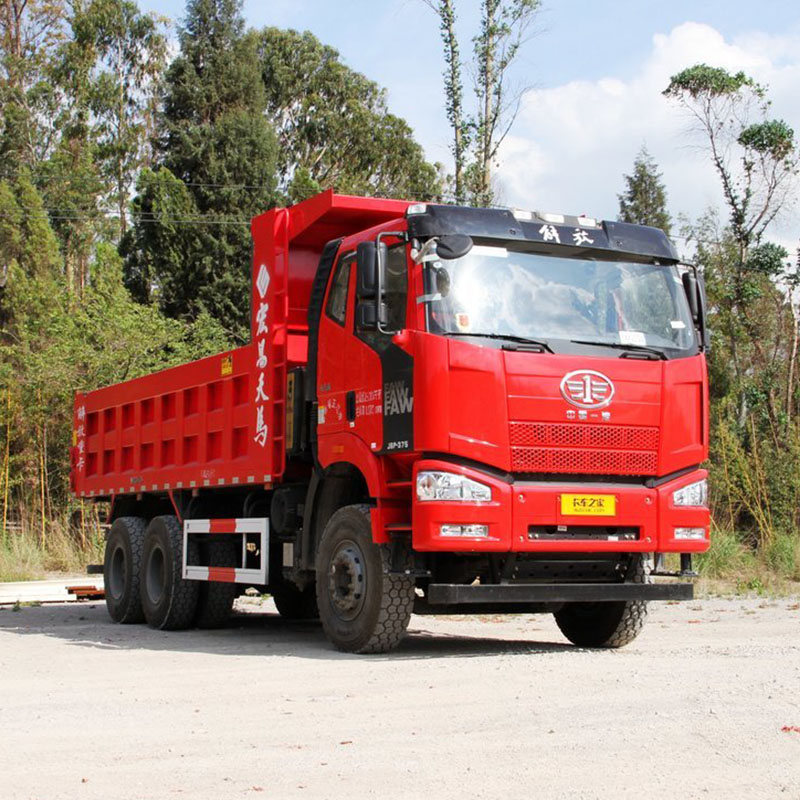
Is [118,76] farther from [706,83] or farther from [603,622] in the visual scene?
[603,622]

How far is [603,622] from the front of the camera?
10453 millimetres

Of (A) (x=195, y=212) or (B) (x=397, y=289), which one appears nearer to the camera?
(B) (x=397, y=289)

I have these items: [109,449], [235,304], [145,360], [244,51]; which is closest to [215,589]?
[109,449]

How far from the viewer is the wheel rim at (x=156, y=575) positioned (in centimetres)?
1282

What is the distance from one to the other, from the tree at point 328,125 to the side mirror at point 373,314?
37.8 metres

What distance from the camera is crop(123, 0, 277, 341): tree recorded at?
36594 millimetres

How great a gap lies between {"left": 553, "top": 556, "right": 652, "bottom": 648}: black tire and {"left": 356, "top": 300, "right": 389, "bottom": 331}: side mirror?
A: 2884mm

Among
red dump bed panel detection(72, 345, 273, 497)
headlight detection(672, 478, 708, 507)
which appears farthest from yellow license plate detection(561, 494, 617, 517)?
red dump bed panel detection(72, 345, 273, 497)

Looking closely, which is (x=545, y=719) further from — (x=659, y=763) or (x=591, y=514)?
(x=591, y=514)

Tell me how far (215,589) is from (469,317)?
196 inches

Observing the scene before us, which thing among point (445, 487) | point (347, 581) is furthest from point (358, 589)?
point (445, 487)

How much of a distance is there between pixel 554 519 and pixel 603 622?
199 centimetres

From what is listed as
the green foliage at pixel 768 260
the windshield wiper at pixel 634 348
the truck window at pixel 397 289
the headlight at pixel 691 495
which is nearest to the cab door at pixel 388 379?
the truck window at pixel 397 289

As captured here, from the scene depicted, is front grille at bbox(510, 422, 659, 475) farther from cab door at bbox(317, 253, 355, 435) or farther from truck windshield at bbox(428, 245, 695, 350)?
cab door at bbox(317, 253, 355, 435)
